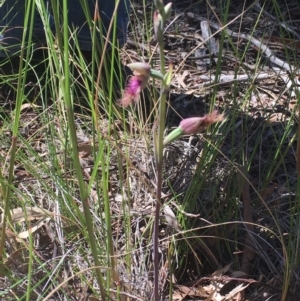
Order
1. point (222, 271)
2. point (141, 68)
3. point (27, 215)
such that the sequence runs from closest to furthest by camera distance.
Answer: point (141, 68) < point (27, 215) < point (222, 271)

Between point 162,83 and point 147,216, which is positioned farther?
point 147,216

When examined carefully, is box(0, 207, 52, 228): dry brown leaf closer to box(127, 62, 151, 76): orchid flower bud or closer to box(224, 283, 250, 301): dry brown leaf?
box(224, 283, 250, 301): dry brown leaf

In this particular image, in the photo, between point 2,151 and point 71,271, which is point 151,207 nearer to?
point 71,271

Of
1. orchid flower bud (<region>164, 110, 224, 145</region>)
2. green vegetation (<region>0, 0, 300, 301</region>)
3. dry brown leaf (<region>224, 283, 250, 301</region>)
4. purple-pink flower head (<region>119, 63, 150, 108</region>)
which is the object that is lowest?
dry brown leaf (<region>224, 283, 250, 301</region>)

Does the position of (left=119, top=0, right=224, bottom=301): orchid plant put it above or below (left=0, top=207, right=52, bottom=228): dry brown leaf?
above

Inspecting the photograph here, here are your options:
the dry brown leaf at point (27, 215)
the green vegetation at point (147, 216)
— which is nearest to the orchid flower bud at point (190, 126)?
the green vegetation at point (147, 216)

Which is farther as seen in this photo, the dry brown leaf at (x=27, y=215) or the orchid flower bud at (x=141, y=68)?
the dry brown leaf at (x=27, y=215)

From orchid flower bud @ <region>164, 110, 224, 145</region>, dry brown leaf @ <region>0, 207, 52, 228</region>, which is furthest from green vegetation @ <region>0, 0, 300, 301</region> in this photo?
orchid flower bud @ <region>164, 110, 224, 145</region>

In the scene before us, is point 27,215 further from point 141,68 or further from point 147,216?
point 141,68

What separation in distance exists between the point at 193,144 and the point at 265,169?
227mm

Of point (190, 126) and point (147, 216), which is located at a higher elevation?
point (190, 126)

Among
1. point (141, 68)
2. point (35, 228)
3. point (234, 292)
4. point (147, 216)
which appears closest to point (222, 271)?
point (234, 292)

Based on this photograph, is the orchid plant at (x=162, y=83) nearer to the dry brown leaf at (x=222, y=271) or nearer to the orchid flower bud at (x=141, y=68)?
the orchid flower bud at (x=141, y=68)

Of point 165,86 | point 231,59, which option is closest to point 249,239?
point 165,86
